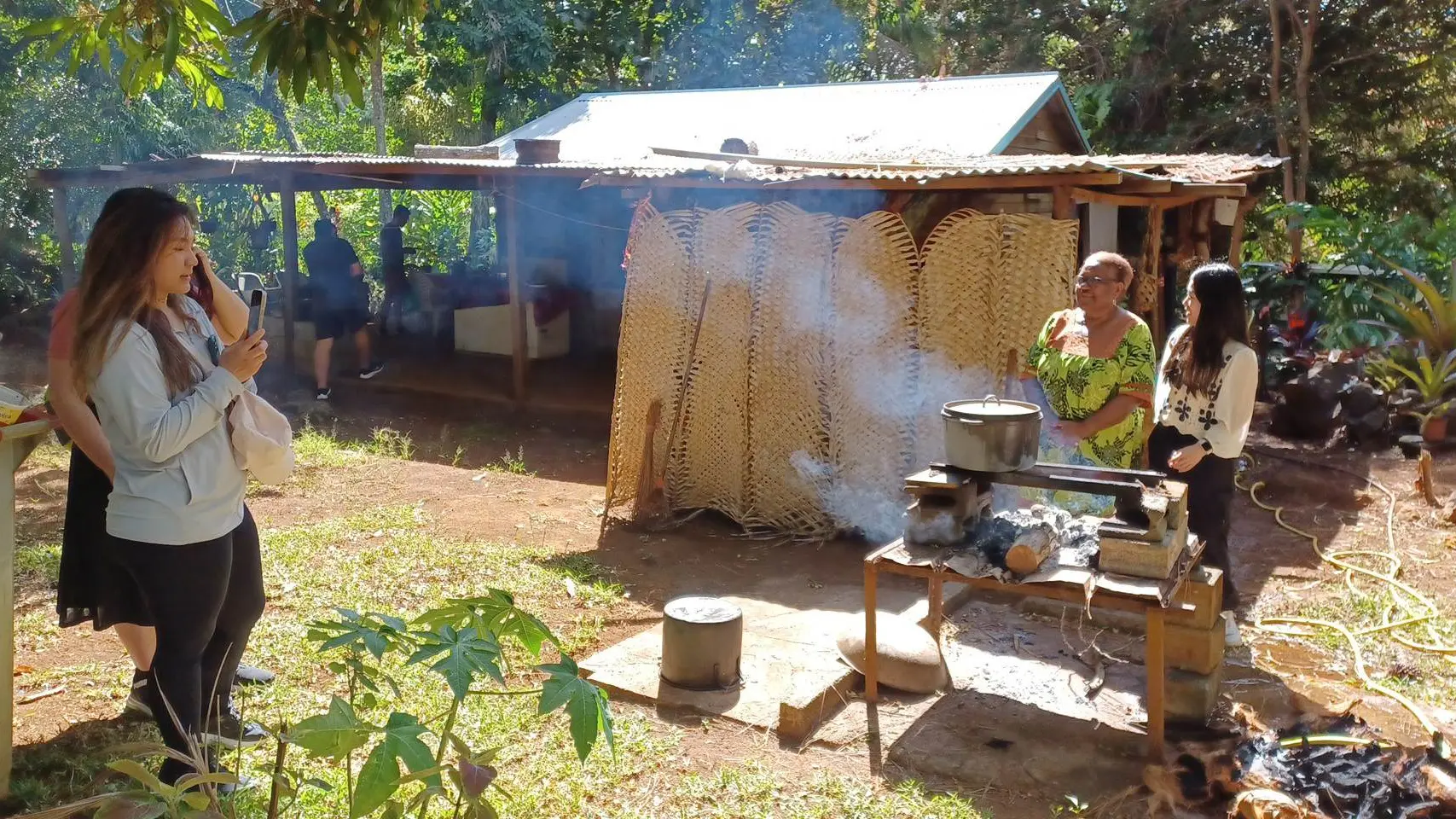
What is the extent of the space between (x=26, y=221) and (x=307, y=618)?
14.8 meters

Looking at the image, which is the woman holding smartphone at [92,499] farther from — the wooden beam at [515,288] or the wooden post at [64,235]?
the wooden post at [64,235]

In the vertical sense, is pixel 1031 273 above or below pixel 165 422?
above

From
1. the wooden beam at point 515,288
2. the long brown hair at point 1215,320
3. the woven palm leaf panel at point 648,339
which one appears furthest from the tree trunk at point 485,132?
the long brown hair at point 1215,320

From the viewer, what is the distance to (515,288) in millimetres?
11031

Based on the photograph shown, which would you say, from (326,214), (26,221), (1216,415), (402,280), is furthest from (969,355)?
(26,221)

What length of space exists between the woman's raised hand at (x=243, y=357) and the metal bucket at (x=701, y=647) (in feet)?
6.94

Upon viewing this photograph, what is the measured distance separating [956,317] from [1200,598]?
8.40 feet

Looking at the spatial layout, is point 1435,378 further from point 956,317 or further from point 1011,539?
point 1011,539

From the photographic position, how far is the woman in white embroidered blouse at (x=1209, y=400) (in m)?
4.50

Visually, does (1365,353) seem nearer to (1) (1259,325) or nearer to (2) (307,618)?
A: (1) (1259,325)

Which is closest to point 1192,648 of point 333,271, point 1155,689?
point 1155,689

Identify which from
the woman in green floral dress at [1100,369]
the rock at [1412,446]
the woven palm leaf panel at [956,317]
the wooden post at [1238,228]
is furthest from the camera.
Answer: the rock at [1412,446]

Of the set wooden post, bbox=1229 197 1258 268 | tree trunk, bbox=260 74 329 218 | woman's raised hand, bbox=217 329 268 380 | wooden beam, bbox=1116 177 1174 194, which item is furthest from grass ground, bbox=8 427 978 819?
tree trunk, bbox=260 74 329 218

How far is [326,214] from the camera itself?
1850cm
